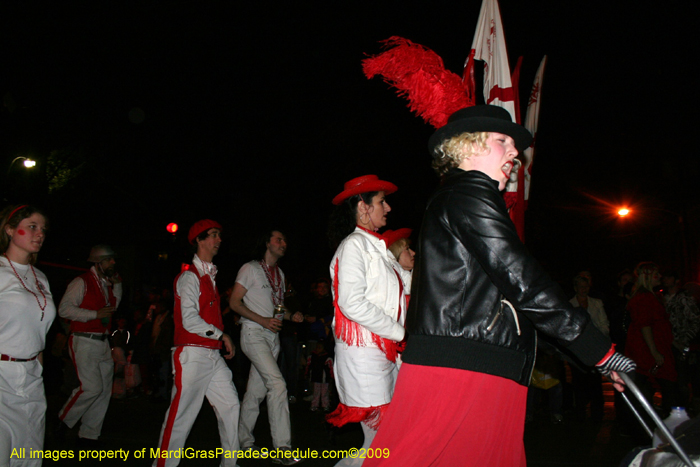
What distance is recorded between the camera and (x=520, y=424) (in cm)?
218

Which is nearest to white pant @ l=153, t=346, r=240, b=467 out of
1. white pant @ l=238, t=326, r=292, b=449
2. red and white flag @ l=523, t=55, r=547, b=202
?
white pant @ l=238, t=326, r=292, b=449

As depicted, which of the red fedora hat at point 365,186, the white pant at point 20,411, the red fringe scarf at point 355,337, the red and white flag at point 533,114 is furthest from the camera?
the red and white flag at point 533,114

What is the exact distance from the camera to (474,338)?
2131 millimetres

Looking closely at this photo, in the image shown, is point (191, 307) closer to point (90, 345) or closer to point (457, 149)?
point (90, 345)

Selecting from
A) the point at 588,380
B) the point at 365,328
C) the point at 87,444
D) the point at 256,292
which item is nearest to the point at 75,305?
the point at 87,444

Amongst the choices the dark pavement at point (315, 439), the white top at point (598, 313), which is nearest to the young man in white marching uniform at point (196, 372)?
the dark pavement at point (315, 439)

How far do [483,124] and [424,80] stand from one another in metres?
1.27

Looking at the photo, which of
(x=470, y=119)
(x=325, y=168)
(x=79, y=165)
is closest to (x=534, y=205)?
(x=325, y=168)

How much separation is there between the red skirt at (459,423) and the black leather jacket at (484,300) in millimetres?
57

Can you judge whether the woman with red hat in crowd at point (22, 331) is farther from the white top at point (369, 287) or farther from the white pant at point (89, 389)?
the white pant at point (89, 389)

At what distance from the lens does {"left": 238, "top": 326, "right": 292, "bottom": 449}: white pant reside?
5340mm

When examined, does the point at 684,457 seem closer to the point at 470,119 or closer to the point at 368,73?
the point at 470,119

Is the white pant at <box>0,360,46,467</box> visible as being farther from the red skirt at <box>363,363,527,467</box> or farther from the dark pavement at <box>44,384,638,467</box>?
the red skirt at <box>363,363,527,467</box>

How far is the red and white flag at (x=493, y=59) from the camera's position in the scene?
4.05 meters
